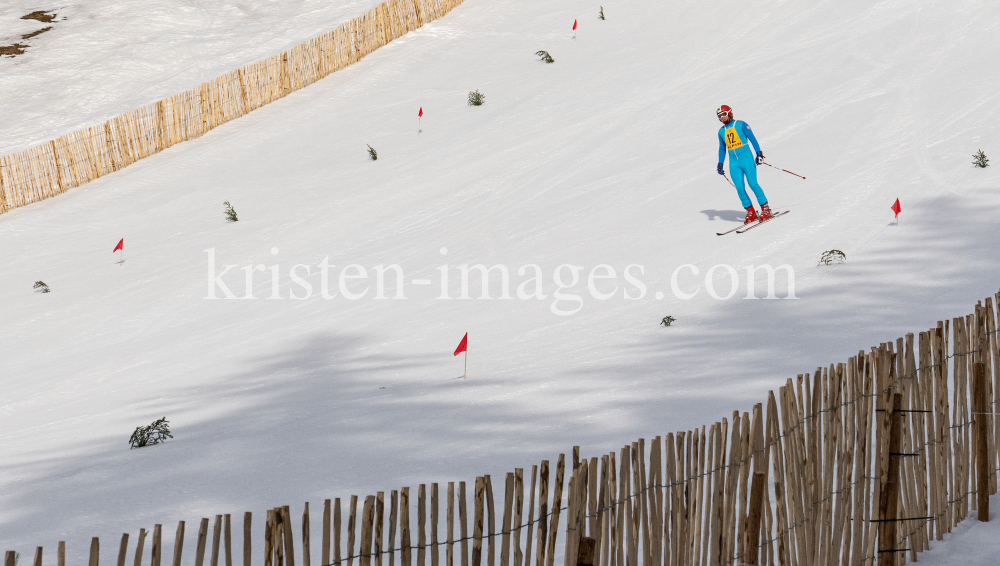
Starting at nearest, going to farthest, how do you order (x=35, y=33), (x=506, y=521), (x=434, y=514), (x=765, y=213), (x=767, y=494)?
1. (x=434, y=514)
2. (x=506, y=521)
3. (x=767, y=494)
4. (x=765, y=213)
5. (x=35, y=33)

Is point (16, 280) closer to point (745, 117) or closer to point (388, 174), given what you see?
point (388, 174)

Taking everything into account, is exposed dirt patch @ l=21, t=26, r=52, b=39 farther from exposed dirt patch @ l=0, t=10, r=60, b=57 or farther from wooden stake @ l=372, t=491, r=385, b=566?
wooden stake @ l=372, t=491, r=385, b=566

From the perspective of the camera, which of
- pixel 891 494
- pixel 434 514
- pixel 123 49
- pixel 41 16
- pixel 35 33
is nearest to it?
pixel 434 514

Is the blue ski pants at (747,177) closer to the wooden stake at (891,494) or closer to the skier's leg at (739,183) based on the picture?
the skier's leg at (739,183)

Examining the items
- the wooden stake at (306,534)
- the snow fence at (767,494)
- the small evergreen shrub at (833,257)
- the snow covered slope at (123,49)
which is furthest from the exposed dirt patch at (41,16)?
the wooden stake at (306,534)

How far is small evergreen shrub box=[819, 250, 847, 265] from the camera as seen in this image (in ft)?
33.2

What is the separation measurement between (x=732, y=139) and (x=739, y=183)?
1.83 feet

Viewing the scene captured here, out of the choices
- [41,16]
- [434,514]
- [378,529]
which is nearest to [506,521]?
[434,514]

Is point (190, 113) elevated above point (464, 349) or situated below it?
above

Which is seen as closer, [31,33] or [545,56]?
[545,56]

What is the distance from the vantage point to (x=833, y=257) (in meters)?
10.2

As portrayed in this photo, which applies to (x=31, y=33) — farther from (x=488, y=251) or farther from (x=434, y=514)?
(x=434, y=514)

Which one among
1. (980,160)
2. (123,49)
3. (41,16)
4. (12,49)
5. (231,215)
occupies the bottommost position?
(231,215)

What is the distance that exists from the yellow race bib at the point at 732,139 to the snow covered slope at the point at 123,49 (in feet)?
49.9
